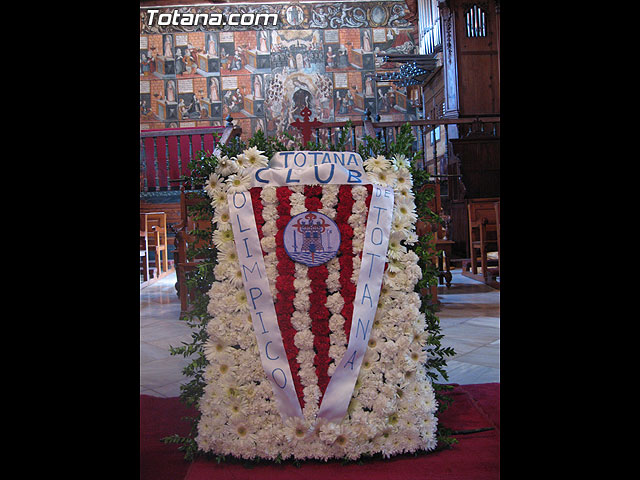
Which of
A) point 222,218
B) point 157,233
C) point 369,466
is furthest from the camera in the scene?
point 157,233

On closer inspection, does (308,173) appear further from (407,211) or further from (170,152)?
(170,152)

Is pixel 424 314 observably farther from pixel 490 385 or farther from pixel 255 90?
pixel 255 90

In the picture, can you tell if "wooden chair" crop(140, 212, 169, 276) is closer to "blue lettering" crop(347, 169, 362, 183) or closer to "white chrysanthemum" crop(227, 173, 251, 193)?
"white chrysanthemum" crop(227, 173, 251, 193)

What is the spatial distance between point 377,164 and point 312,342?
73 centimetres

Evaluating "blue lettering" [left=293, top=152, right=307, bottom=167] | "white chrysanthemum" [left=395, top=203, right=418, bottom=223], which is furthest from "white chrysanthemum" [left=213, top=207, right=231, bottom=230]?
"white chrysanthemum" [left=395, top=203, right=418, bottom=223]

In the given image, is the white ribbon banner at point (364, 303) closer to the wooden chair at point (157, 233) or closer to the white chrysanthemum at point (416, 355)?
the white chrysanthemum at point (416, 355)

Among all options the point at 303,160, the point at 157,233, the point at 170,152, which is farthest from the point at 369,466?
the point at 170,152

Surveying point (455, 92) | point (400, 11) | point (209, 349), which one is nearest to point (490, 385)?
point (209, 349)

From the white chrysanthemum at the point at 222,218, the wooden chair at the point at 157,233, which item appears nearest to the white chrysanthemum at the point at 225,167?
the white chrysanthemum at the point at 222,218

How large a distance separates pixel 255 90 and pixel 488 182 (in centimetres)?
714

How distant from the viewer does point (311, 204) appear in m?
1.91

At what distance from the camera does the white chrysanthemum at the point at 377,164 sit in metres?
1.96

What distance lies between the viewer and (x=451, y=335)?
377 centimetres

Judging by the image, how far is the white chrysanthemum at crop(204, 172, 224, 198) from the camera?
1937 mm
